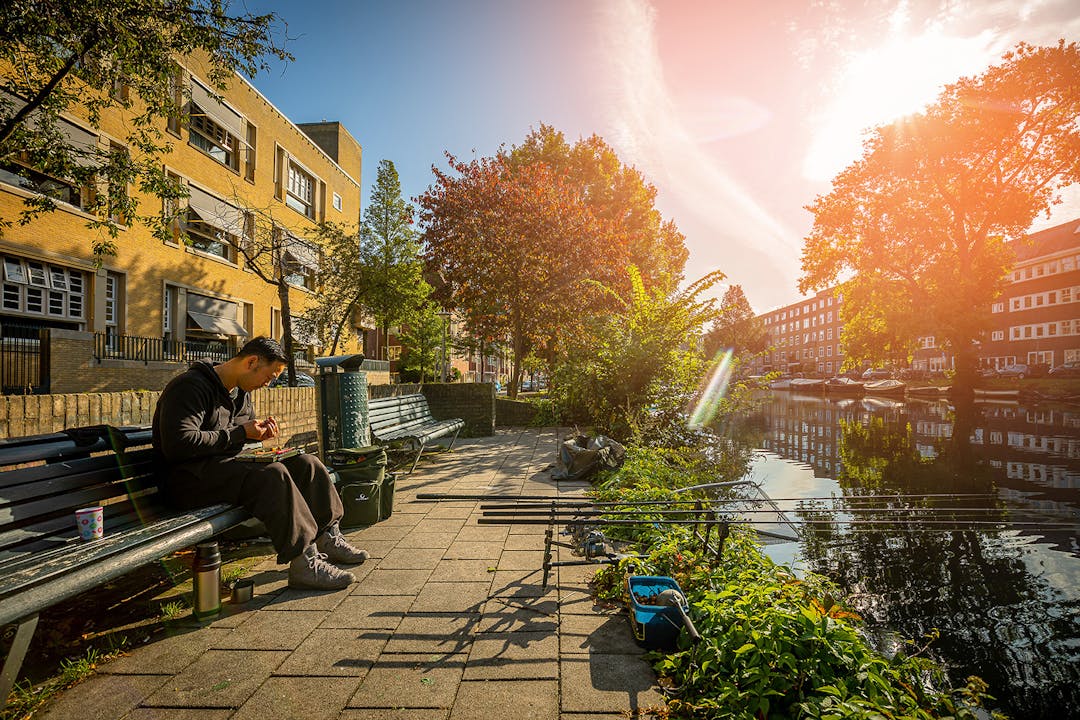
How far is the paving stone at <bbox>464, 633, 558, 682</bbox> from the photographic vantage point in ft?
8.21

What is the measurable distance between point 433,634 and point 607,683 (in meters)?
1.06

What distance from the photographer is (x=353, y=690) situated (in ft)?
7.80

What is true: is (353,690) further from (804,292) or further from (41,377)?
(804,292)

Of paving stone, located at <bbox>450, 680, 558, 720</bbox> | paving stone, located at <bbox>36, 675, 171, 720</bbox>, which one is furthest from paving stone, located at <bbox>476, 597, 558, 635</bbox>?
paving stone, located at <bbox>36, 675, 171, 720</bbox>

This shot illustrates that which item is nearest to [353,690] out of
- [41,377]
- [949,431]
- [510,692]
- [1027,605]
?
[510,692]

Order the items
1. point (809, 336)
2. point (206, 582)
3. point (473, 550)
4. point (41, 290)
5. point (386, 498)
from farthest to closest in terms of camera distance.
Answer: point (809, 336)
point (41, 290)
point (386, 498)
point (473, 550)
point (206, 582)

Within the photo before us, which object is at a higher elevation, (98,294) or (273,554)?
(98,294)

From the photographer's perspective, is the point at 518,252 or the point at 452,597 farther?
the point at 518,252

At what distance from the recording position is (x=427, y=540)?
15.3 feet

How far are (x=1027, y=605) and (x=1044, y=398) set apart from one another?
108ft

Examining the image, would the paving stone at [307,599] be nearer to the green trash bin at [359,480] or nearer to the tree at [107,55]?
the green trash bin at [359,480]

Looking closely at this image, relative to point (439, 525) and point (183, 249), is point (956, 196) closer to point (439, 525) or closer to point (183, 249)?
point (439, 525)

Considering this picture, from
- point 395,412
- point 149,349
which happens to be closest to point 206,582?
point 395,412

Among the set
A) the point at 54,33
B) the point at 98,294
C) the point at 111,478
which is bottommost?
the point at 111,478
